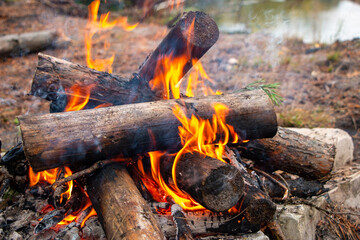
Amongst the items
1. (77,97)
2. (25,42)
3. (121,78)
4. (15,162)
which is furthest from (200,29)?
(25,42)

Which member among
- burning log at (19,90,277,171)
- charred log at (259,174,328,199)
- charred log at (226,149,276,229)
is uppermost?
burning log at (19,90,277,171)

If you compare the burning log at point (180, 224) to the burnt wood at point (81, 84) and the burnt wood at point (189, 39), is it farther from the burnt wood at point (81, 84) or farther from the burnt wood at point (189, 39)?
the burnt wood at point (189, 39)

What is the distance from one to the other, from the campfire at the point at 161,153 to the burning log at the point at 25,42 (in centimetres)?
563

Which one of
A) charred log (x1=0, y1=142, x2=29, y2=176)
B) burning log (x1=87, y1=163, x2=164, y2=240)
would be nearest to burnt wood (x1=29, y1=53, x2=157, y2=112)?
charred log (x1=0, y1=142, x2=29, y2=176)

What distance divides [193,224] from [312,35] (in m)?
8.76

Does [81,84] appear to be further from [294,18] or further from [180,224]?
[294,18]

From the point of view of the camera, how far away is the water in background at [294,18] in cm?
920

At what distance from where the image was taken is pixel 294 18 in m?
11.2

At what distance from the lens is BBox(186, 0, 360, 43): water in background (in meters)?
9.20

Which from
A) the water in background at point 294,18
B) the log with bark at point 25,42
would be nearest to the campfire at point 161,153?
the water in background at point 294,18

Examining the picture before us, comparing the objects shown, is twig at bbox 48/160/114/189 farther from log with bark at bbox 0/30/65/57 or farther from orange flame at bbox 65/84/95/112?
log with bark at bbox 0/30/65/57

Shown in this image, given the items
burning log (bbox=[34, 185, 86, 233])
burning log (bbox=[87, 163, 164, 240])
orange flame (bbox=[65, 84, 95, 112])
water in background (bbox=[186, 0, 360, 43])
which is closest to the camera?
burning log (bbox=[87, 163, 164, 240])

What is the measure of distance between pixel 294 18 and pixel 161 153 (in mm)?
10420

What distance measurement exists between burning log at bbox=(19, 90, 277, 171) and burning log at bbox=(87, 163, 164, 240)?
16 cm
